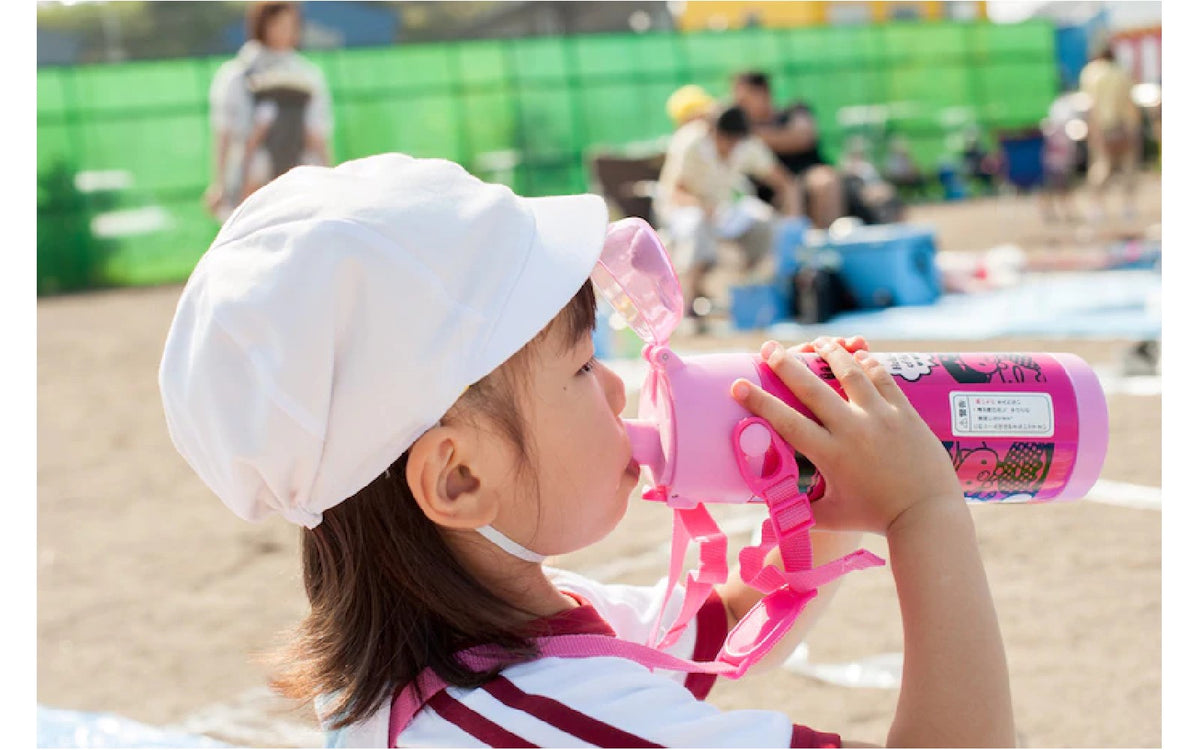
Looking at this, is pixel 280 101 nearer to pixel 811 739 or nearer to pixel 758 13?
pixel 811 739

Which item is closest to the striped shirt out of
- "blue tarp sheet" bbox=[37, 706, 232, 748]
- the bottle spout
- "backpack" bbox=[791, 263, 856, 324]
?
the bottle spout

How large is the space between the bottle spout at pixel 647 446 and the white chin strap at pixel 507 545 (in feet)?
0.54

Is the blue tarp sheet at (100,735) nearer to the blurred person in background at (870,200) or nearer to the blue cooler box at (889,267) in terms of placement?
the blue cooler box at (889,267)

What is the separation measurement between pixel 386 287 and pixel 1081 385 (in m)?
0.89

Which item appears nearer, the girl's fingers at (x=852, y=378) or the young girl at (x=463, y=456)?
the young girl at (x=463, y=456)

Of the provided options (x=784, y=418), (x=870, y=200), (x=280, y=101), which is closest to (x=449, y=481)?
(x=784, y=418)

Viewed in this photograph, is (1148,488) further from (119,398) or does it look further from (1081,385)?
(119,398)

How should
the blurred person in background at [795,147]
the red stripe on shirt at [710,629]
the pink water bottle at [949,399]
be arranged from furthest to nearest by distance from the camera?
the blurred person in background at [795,147]
the red stripe on shirt at [710,629]
the pink water bottle at [949,399]

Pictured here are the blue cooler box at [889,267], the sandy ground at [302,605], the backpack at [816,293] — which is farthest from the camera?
the blue cooler box at [889,267]

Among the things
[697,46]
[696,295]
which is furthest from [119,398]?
[697,46]

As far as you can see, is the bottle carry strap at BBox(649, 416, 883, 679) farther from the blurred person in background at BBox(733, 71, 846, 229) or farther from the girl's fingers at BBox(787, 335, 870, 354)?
the blurred person in background at BBox(733, 71, 846, 229)

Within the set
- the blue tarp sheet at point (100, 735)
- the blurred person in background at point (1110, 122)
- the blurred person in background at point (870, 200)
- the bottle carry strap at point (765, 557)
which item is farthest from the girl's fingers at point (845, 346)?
the blurred person in background at point (1110, 122)

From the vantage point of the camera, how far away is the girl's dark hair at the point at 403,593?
4.57 feet

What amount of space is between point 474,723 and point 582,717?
11 centimetres
